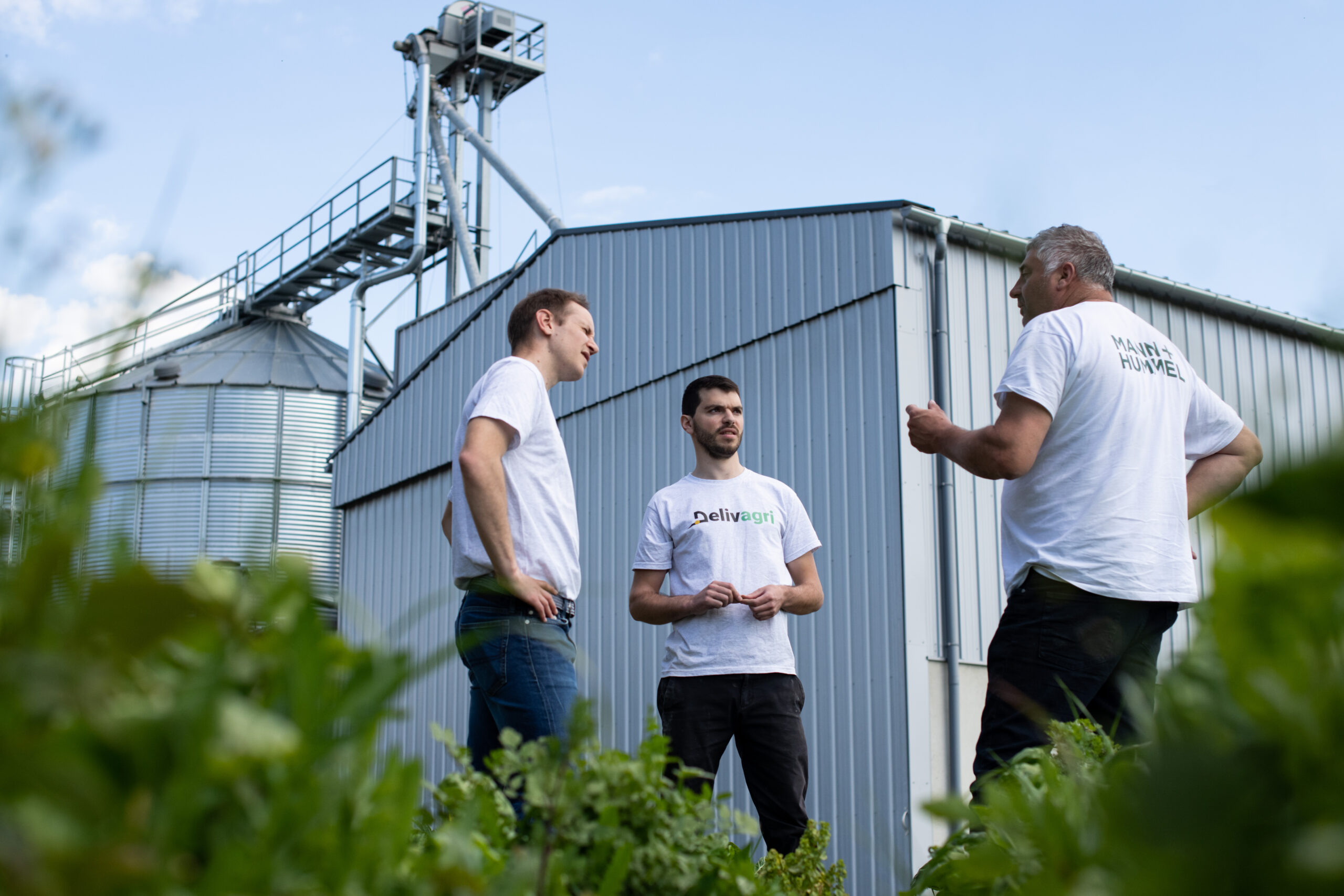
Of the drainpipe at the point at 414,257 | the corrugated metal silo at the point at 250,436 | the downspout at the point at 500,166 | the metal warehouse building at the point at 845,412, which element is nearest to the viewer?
the metal warehouse building at the point at 845,412

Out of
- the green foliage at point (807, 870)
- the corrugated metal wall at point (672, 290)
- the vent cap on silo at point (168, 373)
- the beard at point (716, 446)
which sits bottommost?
the green foliage at point (807, 870)

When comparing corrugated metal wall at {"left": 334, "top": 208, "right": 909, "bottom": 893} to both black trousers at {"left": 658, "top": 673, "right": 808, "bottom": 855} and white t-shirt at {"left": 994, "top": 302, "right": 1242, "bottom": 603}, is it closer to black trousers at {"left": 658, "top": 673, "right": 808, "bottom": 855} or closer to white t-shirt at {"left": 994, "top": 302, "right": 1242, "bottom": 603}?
black trousers at {"left": 658, "top": 673, "right": 808, "bottom": 855}

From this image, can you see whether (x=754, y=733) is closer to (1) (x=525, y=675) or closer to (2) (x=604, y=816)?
(1) (x=525, y=675)

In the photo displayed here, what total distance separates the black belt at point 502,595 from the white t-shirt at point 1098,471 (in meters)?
1.09

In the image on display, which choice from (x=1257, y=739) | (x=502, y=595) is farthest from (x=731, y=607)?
(x=1257, y=739)

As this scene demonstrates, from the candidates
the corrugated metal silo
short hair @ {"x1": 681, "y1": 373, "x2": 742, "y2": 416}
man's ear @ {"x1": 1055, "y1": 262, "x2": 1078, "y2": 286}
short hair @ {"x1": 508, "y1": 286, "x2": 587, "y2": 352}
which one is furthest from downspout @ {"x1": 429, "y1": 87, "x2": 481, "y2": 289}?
man's ear @ {"x1": 1055, "y1": 262, "x2": 1078, "y2": 286}

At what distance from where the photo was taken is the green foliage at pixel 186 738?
21.1 inches

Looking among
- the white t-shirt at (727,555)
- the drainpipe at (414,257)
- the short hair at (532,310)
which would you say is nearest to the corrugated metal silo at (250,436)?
the drainpipe at (414,257)

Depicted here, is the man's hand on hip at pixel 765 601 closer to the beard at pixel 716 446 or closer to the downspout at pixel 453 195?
the beard at pixel 716 446

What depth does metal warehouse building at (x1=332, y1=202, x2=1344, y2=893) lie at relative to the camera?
695 cm

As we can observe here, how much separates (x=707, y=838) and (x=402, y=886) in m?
0.64

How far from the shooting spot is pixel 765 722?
393 cm

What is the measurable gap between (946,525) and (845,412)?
103cm

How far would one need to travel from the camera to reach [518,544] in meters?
3.00
